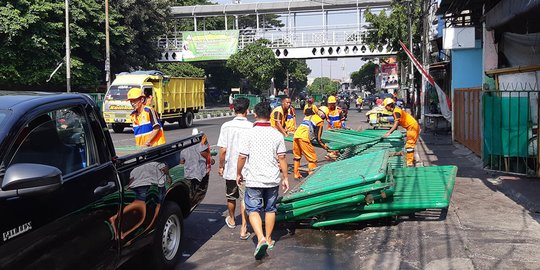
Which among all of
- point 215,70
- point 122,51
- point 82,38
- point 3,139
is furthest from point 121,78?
point 215,70

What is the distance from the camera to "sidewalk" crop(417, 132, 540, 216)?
7394 millimetres

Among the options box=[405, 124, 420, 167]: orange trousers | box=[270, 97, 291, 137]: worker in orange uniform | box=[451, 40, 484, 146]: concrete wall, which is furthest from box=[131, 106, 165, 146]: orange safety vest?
box=[451, 40, 484, 146]: concrete wall

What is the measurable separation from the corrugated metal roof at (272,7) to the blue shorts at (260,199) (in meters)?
42.1

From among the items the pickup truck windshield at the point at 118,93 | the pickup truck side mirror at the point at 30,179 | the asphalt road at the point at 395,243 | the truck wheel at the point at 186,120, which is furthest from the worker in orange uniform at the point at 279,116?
the truck wheel at the point at 186,120

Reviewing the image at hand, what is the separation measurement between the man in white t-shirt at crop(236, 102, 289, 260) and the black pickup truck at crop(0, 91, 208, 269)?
2.74 feet

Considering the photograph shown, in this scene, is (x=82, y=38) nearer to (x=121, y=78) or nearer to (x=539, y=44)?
(x=121, y=78)

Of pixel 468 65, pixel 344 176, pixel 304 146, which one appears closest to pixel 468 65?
pixel 468 65

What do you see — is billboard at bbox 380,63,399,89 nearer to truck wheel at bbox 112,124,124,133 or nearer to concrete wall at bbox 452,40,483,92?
truck wheel at bbox 112,124,124,133

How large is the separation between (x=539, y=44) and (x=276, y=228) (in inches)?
268

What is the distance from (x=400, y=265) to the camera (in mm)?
4918

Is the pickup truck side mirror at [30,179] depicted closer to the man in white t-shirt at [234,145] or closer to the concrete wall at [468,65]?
the man in white t-shirt at [234,145]

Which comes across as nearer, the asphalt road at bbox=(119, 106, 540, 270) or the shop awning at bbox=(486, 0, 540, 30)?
the asphalt road at bbox=(119, 106, 540, 270)

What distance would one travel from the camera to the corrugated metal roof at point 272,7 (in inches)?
1805

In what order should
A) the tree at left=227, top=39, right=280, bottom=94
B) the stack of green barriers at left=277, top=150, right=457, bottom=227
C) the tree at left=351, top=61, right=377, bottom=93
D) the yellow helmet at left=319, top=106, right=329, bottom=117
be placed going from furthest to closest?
1. the tree at left=351, top=61, right=377, bottom=93
2. the tree at left=227, top=39, right=280, bottom=94
3. the yellow helmet at left=319, top=106, right=329, bottom=117
4. the stack of green barriers at left=277, top=150, right=457, bottom=227
